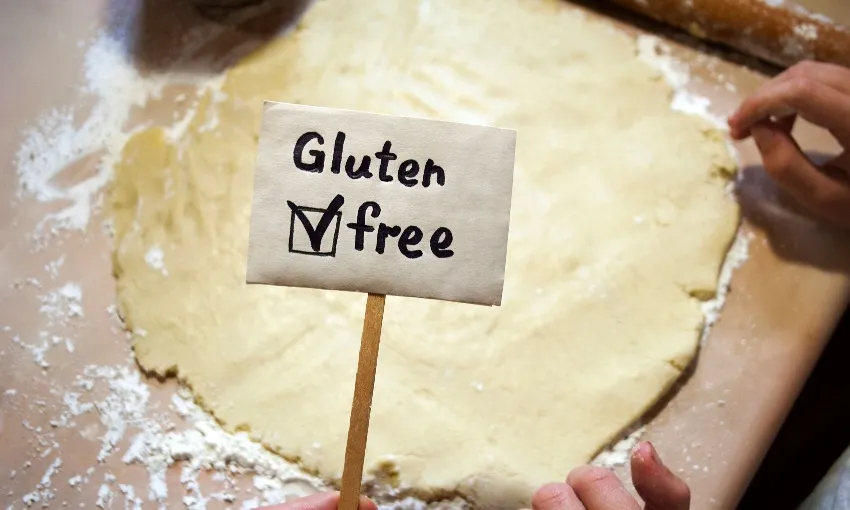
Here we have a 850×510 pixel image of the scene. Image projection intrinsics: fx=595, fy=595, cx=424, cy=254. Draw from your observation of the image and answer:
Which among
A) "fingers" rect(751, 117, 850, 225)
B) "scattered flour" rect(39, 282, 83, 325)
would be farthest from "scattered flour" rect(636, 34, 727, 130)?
"scattered flour" rect(39, 282, 83, 325)

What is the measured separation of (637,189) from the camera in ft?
3.47

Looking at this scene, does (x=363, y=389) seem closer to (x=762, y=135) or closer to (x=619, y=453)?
(x=619, y=453)

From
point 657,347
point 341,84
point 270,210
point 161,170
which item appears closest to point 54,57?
point 161,170

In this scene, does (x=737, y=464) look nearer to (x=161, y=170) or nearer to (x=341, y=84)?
(x=341, y=84)

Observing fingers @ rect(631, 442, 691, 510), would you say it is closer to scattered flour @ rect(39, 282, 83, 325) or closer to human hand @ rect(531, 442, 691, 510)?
human hand @ rect(531, 442, 691, 510)

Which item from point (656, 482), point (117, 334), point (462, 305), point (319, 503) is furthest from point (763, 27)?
point (117, 334)

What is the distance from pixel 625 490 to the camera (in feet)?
2.43

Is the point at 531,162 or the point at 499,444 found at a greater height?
the point at 531,162

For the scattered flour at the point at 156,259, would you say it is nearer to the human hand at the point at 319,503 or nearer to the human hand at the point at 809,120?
the human hand at the point at 319,503

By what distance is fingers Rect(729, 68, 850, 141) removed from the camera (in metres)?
0.95

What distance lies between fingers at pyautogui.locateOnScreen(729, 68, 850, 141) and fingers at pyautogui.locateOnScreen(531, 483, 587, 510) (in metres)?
0.71

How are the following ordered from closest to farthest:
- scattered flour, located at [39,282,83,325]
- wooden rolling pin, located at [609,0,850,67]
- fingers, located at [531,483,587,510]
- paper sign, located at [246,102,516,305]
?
paper sign, located at [246,102,516,305]
fingers, located at [531,483,587,510]
scattered flour, located at [39,282,83,325]
wooden rolling pin, located at [609,0,850,67]

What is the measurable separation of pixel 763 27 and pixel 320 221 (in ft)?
3.33

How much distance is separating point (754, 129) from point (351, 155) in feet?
2.57
